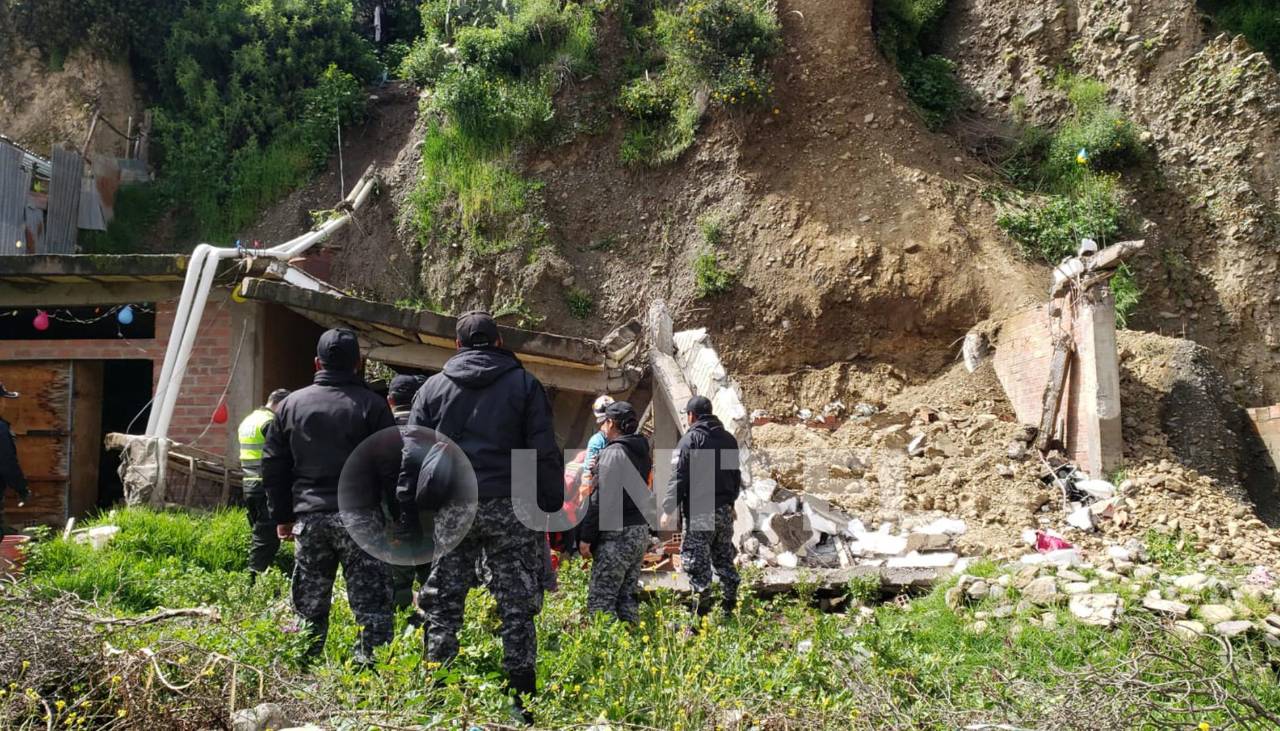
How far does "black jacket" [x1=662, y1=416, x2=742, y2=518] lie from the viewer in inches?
237

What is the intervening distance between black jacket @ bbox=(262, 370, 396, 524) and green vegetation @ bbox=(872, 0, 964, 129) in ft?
44.8

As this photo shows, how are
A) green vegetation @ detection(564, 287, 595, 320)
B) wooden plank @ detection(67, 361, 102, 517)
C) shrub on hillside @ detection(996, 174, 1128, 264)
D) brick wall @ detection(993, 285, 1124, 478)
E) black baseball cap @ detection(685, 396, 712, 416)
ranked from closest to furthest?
black baseball cap @ detection(685, 396, 712, 416), wooden plank @ detection(67, 361, 102, 517), brick wall @ detection(993, 285, 1124, 478), shrub on hillside @ detection(996, 174, 1128, 264), green vegetation @ detection(564, 287, 595, 320)

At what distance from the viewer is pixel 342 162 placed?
18125 mm

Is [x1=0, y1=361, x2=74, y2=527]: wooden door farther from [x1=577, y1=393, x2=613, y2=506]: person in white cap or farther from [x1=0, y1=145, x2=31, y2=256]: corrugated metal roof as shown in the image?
[x1=0, y1=145, x2=31, y2=256]: corrugated metal roof

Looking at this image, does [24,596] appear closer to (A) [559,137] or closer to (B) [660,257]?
(B) [660,257]

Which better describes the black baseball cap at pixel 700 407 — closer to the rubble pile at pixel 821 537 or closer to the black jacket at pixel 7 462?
the rubble pile at pixel 821 537

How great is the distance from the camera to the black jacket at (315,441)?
439 cm

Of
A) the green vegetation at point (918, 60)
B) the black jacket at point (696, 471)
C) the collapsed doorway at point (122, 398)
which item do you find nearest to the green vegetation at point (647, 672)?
the black jacket at point (696, 471)

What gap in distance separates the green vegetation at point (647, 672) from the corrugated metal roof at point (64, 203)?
13058 millimetres

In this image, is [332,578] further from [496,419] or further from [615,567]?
[615,567]

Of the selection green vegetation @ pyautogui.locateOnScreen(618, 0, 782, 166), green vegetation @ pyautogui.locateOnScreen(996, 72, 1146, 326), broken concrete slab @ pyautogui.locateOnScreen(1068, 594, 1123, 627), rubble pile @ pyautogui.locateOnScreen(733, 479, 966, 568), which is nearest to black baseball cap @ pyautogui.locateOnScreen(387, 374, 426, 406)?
rubble pile @ pyautogui.locateOnScreen(733, 479, 966, 568)

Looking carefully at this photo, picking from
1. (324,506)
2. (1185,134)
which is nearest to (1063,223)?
(1185,134)

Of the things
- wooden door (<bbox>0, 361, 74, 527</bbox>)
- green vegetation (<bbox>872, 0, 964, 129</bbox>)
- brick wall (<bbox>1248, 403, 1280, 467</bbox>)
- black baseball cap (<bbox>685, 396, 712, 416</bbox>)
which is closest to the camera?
black baseball cap (<bbox>685, 396, 712, 416</bbox>)

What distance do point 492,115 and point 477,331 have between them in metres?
12.1
